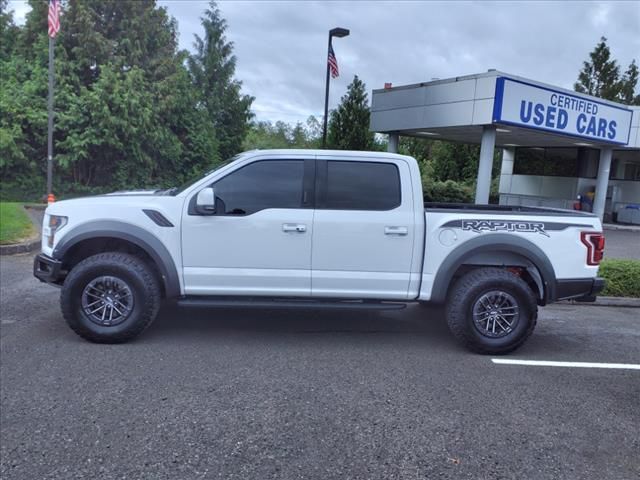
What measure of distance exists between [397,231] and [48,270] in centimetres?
339

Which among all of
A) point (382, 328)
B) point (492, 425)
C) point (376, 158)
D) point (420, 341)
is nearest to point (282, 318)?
point (382, 328)

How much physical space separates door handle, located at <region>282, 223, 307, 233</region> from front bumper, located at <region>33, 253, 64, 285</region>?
218 cm

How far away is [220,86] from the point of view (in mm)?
31750

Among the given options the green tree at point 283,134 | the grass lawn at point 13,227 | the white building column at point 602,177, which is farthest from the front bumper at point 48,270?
the green tree at point 283,134

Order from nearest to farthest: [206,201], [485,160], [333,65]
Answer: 1. [206,201]
2. [485,160]
3. [333,65]

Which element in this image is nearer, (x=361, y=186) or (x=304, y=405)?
(x=304, y=405)

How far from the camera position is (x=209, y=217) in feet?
16.8

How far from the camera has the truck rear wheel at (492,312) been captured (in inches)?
206

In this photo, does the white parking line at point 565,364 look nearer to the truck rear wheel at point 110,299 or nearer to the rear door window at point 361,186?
the rear door window at point 361,186

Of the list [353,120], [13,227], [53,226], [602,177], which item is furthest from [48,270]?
[602,177]

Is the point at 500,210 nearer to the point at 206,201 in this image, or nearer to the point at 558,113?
the point at 206,201

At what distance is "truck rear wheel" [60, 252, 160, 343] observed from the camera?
508 cm

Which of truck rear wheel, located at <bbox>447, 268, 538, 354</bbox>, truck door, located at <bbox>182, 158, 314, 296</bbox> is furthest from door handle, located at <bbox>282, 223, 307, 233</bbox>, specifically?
truck rear wheel, located at <bbox>447, 268, 538, 354</bbox>

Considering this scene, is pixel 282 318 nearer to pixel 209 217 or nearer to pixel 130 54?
pixel 209 217
